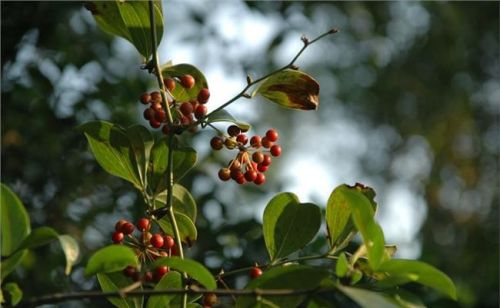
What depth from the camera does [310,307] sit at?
0.82 meters

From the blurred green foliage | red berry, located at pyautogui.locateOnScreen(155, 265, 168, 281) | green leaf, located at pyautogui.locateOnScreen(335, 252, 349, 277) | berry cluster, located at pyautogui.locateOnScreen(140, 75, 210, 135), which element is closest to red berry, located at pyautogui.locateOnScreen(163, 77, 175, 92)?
berry cluster, located at pyautogui.locateOnScreen(140, 75, 210, 135)

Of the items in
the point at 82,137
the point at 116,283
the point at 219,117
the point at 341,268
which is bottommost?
the point at 82,137

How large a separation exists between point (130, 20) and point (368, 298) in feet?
1.50

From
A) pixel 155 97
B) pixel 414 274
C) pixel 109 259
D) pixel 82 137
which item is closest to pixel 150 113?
pixel 155 97

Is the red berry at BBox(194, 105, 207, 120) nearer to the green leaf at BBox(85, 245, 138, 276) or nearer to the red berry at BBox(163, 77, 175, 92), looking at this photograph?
the red berry at BBox(163, 77, 175, 92)

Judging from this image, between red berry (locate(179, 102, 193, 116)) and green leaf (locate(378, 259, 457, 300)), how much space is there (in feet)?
0.98

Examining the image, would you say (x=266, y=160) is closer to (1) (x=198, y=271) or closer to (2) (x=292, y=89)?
(2) (x=292, y=89)

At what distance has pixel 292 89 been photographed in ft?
3.18

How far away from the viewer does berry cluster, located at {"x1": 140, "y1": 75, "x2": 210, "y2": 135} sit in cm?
95

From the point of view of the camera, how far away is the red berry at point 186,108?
3.12 feet

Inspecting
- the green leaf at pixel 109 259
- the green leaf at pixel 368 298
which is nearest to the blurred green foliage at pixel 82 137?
the green leaf at pixel 109 259

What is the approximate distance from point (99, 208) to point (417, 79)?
5643mm

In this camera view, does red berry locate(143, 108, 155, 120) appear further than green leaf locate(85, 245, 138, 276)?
Yes

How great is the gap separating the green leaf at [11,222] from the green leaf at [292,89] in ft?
1.07
